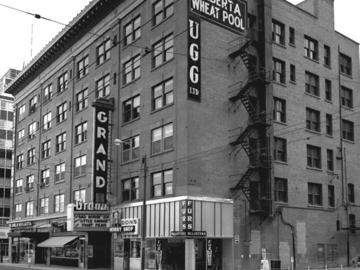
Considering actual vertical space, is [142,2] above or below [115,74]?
above

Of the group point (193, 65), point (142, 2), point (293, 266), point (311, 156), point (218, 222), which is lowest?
point (293, 266)

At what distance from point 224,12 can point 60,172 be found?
25.4 m

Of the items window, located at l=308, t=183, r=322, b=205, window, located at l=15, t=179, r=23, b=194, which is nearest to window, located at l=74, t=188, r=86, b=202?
window, located at l=15, t=179, r=23, b=194

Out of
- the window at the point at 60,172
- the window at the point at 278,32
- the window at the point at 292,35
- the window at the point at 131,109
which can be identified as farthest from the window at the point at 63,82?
the window at the point at 292,35

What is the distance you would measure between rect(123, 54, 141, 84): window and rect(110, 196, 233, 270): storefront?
35.6 feet

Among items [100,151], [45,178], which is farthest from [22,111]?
[100,151]

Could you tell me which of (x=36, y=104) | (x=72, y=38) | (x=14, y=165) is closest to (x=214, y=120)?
(x=72, y=38)

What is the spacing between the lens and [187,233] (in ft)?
116

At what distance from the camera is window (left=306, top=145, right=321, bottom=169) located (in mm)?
46438

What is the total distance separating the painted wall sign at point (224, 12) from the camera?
3969 centimetres

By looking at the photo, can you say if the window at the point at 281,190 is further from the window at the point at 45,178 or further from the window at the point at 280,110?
the window at the point at 45,178

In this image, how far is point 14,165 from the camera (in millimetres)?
71750

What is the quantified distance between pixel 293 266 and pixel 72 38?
31.3m

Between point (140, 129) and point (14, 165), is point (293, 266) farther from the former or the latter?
point (14, 165)
